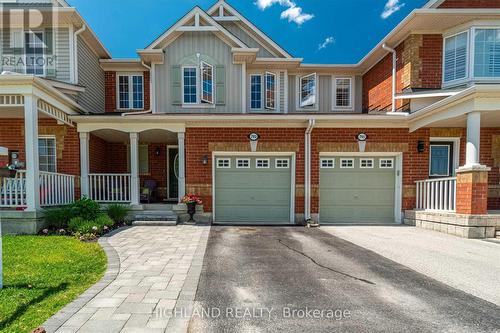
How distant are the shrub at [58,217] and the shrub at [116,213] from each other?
41.1 inches

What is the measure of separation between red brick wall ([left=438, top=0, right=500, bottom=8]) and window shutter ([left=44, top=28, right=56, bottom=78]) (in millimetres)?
14081

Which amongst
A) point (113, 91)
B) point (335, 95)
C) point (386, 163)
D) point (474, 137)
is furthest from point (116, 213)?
point (335, 95)

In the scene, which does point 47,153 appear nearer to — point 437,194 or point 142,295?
point 142,295

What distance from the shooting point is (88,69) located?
10.4 meters

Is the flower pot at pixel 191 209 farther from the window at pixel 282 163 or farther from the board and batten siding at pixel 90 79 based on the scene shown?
the board and batten siding at pixel 90 79

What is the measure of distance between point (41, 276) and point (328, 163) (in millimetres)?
8149

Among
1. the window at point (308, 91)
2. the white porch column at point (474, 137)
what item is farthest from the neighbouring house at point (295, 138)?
the window at point (308, 91)

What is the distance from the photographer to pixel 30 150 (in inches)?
273

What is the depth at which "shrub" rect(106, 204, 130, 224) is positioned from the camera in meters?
8.23

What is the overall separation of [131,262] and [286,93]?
9.49 m

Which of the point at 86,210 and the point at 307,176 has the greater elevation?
the point at 307,176

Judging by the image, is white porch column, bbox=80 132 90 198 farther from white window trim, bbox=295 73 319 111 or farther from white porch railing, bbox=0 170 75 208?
white window trim, bbox=295 73 319 111

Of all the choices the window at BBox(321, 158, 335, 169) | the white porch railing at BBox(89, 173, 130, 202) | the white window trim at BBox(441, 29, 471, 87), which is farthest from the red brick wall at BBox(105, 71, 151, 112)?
the white window trim at BBox(441, 29, 471, 87)

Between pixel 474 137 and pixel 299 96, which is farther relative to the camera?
pixel 299 96
